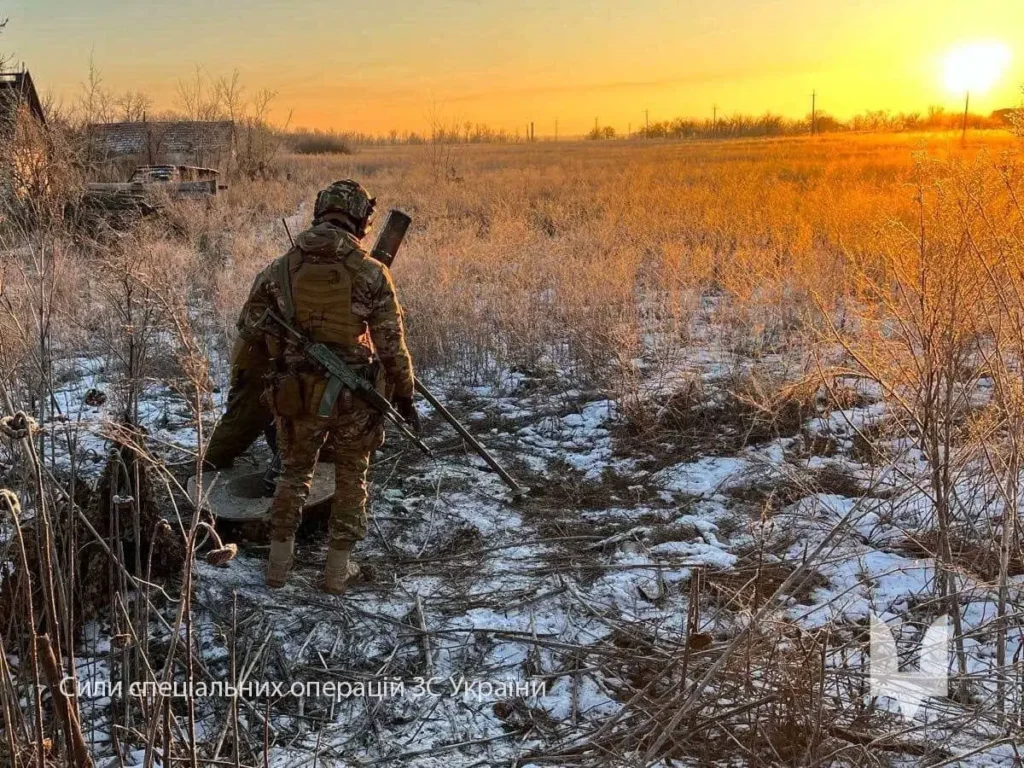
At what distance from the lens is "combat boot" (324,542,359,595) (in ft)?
11.3

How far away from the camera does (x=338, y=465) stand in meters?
3.54

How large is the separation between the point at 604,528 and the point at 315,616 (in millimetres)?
1644

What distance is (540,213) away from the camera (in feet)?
43.9

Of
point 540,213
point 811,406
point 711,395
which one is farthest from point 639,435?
point 540,213

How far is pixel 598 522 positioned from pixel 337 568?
1.50m

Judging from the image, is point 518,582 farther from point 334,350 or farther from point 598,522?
point 334,350

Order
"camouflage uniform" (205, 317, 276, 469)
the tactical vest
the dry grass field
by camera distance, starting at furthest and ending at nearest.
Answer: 1. "camouflage uniform" (205, 317, 276, 469)
2. the tactical vest
3. the dry grass field

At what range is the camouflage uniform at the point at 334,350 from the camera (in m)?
3.33

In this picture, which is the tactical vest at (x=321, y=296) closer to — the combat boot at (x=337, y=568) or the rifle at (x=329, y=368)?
the rifle at (x=329, y=368)

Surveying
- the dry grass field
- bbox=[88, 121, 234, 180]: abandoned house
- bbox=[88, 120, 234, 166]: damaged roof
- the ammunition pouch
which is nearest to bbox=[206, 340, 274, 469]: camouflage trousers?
the dry grass field

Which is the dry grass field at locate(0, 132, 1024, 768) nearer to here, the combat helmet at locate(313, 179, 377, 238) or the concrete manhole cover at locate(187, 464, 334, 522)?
the concrete manhole cover at locate(187, 464, 334, 522)

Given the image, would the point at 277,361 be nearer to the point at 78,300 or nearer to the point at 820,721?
the point at 820,721

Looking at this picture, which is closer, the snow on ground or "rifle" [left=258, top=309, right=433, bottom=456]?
the snow on ground

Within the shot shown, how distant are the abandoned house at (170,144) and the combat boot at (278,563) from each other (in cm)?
1775
